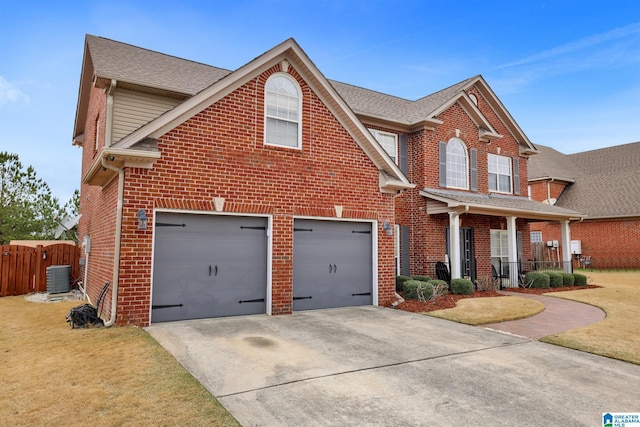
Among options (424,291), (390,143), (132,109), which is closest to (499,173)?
(390,143)

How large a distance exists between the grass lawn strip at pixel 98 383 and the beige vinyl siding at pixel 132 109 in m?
5.85

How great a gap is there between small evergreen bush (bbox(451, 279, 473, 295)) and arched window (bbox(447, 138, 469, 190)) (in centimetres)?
454

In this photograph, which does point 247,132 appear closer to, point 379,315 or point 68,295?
point 379,315

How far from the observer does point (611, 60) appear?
25.3 meters

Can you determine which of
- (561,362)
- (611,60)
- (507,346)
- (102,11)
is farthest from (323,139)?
(611,60)

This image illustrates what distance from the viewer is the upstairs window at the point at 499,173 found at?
17812 millimetres

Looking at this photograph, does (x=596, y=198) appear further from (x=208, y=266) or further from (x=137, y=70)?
(x=137, y=70)

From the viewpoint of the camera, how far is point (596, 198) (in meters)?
28.8

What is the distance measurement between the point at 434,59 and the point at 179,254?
21812 millimetres

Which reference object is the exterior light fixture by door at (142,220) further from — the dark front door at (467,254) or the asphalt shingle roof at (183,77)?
the dark front door at (467,254)

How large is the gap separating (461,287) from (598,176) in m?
26.4

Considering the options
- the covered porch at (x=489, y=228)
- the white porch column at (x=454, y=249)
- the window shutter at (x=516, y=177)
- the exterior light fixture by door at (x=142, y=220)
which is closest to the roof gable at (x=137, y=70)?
the exterior light fixture by door at (x=142, y=220)
